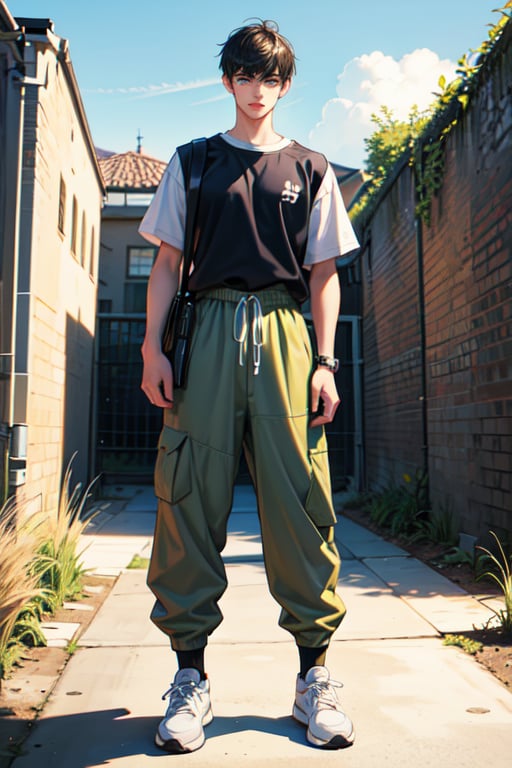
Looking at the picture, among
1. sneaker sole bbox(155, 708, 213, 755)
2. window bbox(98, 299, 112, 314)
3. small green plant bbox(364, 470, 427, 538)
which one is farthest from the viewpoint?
window bbox(98, 299, 112, 314)

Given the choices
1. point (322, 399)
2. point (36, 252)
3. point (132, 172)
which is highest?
point (132, 172)

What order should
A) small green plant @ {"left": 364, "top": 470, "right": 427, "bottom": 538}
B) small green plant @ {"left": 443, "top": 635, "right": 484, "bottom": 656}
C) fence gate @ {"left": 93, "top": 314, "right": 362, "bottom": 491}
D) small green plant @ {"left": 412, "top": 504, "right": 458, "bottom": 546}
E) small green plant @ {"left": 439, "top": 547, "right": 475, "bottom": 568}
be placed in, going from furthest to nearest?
fence gate @ {"left": 93, "top": 314, "right": 362, "bottom": 491}, small green plant @ {"left": 364, "top": 470, "right": 427, "bottom": 538}, small green plant @ {"left": 412, "top": 504, "right": 458, "bottom": 546}, small green plant @ {"left": 439, "top": 547, "right": 475, "bottom": 568}, small green plant @ {"left": 443, "top": 635, "right": 484, "bottom": 656}

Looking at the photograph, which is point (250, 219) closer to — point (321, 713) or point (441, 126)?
point (321, 713)

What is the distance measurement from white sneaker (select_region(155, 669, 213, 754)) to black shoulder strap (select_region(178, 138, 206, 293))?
113 cm

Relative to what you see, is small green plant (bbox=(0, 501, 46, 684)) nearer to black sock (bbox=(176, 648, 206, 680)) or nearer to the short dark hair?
black sock (bbox=(176, 648, 206, 680))

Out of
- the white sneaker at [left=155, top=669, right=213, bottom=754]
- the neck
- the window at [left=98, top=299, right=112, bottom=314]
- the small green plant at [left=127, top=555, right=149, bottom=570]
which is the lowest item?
the small green plant at [left=127, top=555, right=149, bottom=570]

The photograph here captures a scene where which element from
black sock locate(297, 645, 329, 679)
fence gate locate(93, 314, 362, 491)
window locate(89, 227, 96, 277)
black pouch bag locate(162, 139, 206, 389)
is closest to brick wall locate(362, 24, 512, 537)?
black sock locate(297, 645, 329, 679)

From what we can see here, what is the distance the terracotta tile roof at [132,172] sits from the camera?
1606 cm

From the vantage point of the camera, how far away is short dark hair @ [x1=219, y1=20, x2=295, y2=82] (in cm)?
198

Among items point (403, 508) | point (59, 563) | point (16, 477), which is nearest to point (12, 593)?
point (59, 563)

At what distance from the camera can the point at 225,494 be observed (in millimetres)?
1946

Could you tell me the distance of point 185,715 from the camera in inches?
74.4

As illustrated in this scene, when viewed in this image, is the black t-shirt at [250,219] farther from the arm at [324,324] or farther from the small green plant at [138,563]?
the small green plant at [138,563]

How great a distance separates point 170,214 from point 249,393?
584 millimetres
